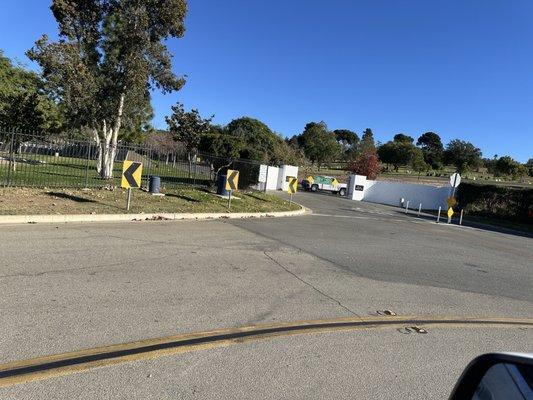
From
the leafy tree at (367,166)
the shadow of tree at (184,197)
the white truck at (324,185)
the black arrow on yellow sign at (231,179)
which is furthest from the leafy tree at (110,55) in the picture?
the leafy tree at (367,166)

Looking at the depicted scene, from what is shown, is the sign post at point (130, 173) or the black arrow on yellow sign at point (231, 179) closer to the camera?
the sign post at point (130, 173)

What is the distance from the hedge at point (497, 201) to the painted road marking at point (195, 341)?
29720 millimetres

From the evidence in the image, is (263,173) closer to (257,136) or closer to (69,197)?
(69,197)

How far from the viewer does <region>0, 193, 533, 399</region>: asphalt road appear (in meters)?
4.10

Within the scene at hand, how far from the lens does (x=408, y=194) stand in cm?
4559

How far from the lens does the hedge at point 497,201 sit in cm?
3316

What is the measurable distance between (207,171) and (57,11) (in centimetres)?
1035

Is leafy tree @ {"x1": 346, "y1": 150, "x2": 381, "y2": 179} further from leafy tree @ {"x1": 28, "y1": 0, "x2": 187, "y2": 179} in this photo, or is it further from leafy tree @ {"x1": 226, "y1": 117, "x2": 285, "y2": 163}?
leafy tree @ {"x1": 28, "y1": 0, "x2": 187, "y2": 179}

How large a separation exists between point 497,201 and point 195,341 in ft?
116

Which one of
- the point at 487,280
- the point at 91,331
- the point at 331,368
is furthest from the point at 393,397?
the point at 487,280

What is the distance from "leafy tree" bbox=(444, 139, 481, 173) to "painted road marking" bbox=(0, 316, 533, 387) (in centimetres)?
10884

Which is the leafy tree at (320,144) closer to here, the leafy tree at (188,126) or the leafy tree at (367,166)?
the leafy tree at (367,166)

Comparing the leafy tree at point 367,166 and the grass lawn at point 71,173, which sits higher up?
the leafy tree at point 367,166

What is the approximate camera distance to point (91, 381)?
3854mm
